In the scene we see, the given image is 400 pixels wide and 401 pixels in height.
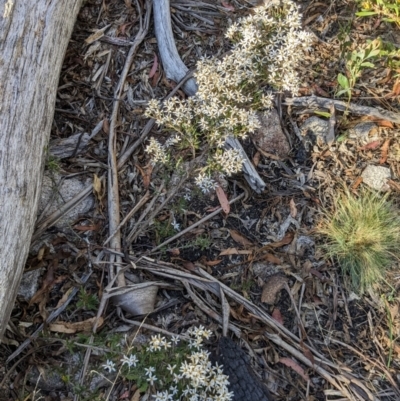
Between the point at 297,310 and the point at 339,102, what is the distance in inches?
58.6

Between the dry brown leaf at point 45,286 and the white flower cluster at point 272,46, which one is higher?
the white flower cluster at point 272,46

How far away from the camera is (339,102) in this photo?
356cm

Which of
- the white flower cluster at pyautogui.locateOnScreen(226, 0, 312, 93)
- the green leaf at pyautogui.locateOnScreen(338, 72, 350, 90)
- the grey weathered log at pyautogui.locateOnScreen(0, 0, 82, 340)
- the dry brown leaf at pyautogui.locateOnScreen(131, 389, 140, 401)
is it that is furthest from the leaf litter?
the white flower cluster at pyautogui.locateOnScreen(226, 0, 312, 93)

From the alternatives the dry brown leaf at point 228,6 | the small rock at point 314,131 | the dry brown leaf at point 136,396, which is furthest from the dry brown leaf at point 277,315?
the dry brown leaf at point 228,6

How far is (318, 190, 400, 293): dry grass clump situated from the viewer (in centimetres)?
316

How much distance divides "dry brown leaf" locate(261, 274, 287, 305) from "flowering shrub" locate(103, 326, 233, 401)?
2.05ft

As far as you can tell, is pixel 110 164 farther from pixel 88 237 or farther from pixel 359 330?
pixel 359 330

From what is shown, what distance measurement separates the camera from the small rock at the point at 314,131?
355cm

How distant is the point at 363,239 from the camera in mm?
3209

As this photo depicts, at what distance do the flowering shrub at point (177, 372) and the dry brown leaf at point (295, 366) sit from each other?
49 centimetres

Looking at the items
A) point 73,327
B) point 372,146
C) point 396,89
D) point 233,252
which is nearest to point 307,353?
point 233,252

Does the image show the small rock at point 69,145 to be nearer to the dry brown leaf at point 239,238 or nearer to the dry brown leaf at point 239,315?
the dry brown leaf at point 239,238

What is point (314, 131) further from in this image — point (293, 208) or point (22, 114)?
point (22, 114)

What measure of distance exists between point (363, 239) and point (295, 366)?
90cm
